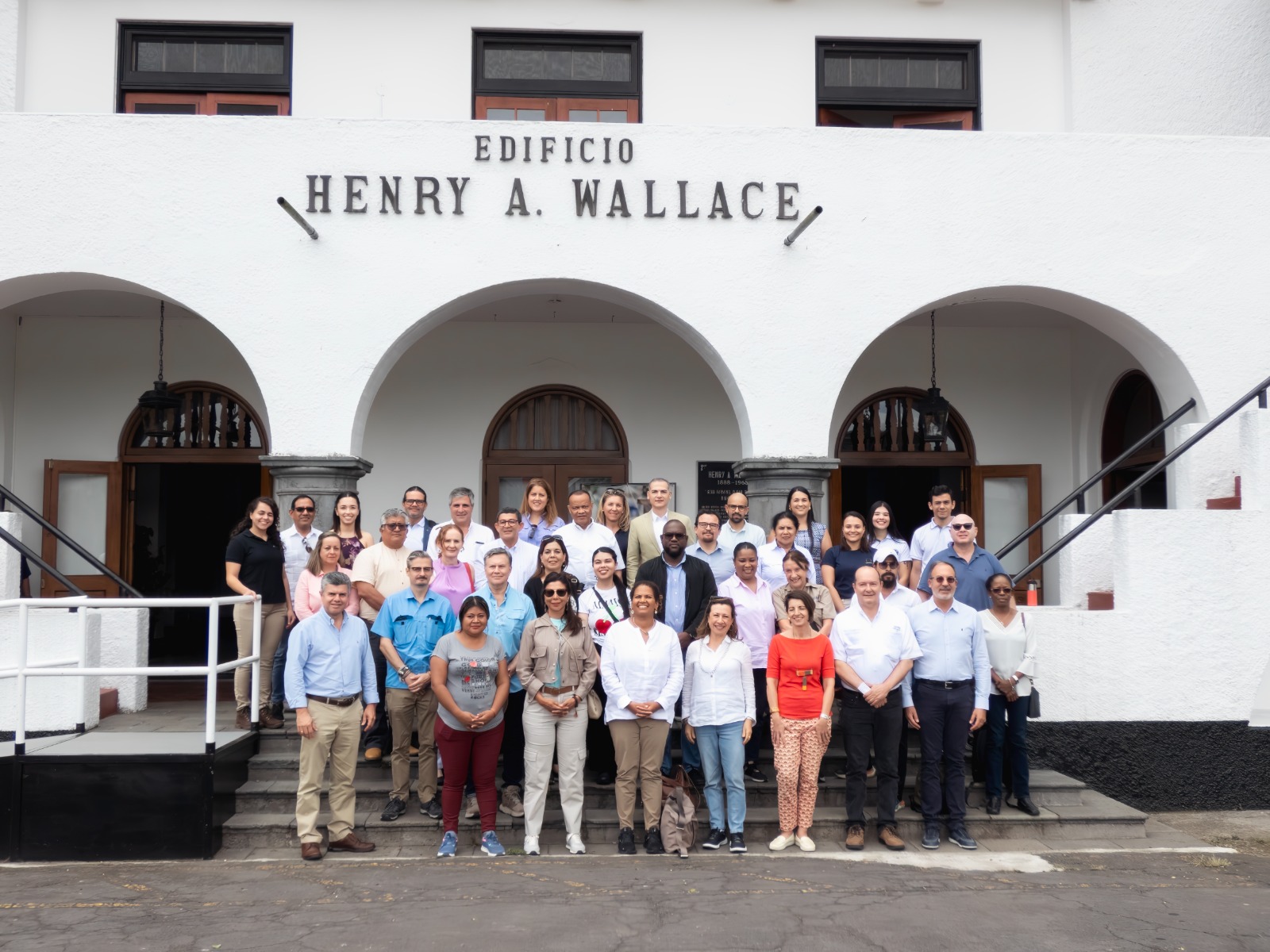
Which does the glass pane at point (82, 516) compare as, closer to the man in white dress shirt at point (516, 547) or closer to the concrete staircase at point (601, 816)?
the concrete staircase at point (601, 816)

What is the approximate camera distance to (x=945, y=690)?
6.94m

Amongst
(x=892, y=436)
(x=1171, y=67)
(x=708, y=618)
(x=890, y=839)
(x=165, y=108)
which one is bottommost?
(x=890, y=839)

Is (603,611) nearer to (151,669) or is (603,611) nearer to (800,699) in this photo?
(800,699)

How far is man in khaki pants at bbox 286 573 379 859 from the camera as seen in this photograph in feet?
21.5

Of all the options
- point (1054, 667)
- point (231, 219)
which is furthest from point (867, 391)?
point (231, 219)

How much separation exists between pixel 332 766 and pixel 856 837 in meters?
3.13

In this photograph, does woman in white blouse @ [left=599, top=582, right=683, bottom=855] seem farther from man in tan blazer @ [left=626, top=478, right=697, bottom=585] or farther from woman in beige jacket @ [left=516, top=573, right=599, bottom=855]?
man in tan blazer @ [left=626, top=478, right=697, bottom=585]

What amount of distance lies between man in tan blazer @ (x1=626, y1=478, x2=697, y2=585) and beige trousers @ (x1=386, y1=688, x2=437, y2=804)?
1.63 m

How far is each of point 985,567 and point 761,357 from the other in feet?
7.76

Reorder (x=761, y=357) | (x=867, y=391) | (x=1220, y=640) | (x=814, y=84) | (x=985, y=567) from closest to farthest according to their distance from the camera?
1. (x=985, y=567)
2. (x=1220, y=640)
3. (x=761, y=357)
4. (x=814, y=84)
5. (x=867, y=391)

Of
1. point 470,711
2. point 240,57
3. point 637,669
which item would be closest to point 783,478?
point 637,669

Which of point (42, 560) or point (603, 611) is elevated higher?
point (42, 560)

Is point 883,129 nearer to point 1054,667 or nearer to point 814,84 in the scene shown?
point 814,84

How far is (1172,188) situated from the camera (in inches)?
357
